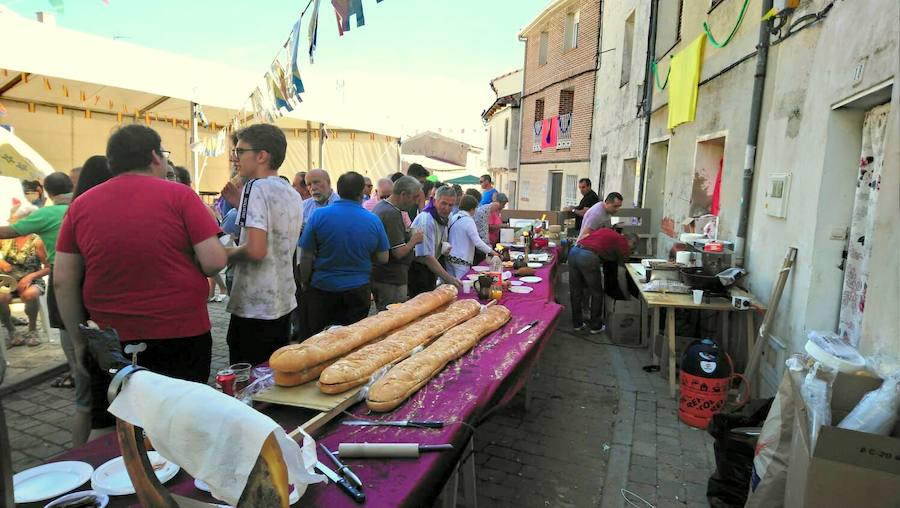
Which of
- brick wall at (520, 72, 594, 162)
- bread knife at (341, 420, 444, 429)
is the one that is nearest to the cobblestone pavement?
bread knife at (341, 420, 444, 429)

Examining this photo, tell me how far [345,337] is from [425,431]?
812 millimetres

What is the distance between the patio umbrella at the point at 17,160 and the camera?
6.95 m

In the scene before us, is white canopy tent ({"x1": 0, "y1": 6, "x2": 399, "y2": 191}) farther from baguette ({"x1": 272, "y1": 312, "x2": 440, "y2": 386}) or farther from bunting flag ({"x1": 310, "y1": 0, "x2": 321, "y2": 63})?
baguette ({"x1": 272, "y1": 312, "x2": 440, "y2": 386})

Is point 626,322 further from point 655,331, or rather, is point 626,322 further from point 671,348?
point 671,348

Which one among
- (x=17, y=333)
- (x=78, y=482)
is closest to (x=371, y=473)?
(x=78, y=482)

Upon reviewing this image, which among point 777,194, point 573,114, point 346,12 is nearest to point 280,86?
point 346,12

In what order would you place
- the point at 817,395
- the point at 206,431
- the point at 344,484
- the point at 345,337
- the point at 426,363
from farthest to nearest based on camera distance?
1. the point at 345,337
2. the point at 426,363
3. the point at 817,395
4. the point at 344,484
5. the point at 206,431

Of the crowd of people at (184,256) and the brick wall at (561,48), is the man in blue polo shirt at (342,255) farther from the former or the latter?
the brick wall at (561,48)

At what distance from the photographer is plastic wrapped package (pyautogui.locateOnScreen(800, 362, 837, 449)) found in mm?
2123

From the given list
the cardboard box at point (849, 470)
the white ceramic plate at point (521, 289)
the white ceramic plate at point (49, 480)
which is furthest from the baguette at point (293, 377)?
the white ceramic plate at point (521, 289)

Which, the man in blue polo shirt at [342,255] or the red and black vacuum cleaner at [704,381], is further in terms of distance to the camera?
the red and black vacuum cleaner at [704,381]

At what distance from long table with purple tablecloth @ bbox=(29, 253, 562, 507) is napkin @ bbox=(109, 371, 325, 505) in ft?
1.75

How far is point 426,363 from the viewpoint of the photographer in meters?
2.49

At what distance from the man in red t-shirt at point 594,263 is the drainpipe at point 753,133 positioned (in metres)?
1.44
